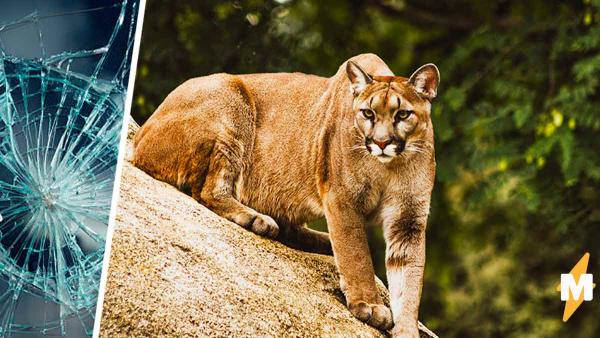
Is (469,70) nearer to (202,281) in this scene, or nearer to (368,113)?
(368,113)

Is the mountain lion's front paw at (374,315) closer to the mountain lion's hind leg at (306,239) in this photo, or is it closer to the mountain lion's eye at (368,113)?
the mountain lion's hind leg at (306,239)

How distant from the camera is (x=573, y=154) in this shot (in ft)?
23.2

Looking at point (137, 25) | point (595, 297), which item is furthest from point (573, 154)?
point (137, 25)

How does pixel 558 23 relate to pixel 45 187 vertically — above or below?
above

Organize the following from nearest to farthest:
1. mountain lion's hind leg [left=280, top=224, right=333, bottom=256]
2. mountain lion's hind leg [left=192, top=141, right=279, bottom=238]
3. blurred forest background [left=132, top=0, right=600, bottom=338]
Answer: mountain lion's hind leg [left=192, top=141, right=279, bottom=238] < mountain lion's hind leg [left=280, top=224, right=333, bottom=256] < blurred forest background [left=132, top=0, right=600, bottom=338]

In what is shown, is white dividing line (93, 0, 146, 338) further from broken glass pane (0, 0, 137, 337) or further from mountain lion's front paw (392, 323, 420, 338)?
mountain lion's front paw (392, 323, 420, 338)

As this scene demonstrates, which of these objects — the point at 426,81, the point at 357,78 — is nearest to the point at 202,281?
the point at 357,78

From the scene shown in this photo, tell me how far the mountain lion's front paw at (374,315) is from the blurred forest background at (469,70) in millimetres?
2301

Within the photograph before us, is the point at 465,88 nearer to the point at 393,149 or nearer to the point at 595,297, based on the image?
the point at 595,297

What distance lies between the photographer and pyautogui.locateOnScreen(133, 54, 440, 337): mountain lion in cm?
378

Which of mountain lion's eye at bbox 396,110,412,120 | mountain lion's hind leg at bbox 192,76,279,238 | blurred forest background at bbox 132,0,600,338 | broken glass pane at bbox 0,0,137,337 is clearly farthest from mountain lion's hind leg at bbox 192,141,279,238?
blurred forest background at bbox 132,0,600,338

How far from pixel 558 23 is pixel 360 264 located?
12.2 feet

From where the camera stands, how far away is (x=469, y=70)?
7.48 m

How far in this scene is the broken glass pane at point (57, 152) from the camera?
4.02m
